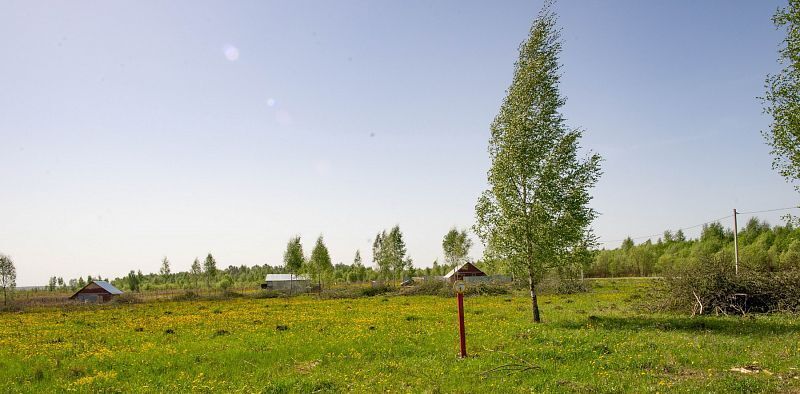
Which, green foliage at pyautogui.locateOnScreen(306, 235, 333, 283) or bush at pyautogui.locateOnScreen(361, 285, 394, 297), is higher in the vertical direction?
green foliage at pyautogui.locateOnScreen(306, 235, 333, 283)

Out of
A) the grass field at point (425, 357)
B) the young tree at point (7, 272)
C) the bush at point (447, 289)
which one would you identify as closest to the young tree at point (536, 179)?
the grass field at point (425, 357)

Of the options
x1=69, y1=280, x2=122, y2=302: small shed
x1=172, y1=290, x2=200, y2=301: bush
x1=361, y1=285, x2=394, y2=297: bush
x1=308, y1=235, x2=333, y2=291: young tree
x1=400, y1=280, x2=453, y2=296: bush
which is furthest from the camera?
x1=308, y1=235, x2=333, y2=291: young tree

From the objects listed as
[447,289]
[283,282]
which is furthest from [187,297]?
[283,282]

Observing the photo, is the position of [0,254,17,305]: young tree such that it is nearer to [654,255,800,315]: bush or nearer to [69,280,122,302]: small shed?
[69,280,122,302]: small shed

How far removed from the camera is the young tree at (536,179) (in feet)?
83.6

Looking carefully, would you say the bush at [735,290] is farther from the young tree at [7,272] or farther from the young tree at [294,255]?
the young tree at [7,272]

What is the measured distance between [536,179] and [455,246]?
279ft

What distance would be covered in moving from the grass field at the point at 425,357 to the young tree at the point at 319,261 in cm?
6264

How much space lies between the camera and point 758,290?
25516 mm

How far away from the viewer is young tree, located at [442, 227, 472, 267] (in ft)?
366

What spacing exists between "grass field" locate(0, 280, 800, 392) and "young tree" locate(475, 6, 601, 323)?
398 cm

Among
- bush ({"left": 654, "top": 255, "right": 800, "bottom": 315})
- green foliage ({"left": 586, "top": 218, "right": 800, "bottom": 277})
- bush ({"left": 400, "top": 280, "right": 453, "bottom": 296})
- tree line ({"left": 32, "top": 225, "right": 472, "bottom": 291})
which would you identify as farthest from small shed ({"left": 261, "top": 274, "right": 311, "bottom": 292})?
bush ({"left": 654, "top": 255, "right": 800, "bottom": 315})

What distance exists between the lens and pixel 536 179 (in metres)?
26.0

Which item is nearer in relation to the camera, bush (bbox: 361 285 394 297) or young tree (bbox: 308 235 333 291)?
bush (bbox: 361 285 394 297)
